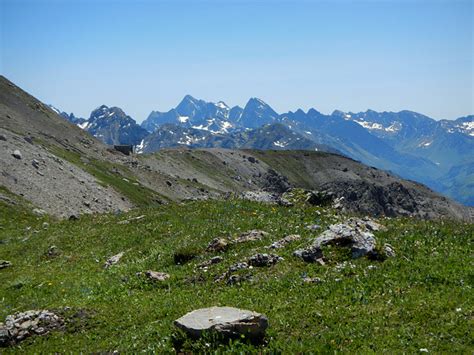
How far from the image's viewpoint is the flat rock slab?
497 inches

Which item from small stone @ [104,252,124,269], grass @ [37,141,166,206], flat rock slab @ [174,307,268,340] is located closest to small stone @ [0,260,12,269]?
small stone @ [104,252,124,269]

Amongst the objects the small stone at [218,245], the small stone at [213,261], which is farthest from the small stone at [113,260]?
the small stone at [213,261]

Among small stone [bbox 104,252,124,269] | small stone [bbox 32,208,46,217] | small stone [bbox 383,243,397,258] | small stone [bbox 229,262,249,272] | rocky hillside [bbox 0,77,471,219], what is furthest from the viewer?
rocky hillside [bbox 0,77,471,219]

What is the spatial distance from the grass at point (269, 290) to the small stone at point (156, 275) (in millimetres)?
283

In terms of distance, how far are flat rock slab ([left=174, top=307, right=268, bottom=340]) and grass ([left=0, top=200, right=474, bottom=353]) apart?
35cm

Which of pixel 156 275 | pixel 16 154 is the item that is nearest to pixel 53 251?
pixel 156 275

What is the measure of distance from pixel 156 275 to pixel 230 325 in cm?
886

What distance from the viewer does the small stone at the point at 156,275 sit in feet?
67.4

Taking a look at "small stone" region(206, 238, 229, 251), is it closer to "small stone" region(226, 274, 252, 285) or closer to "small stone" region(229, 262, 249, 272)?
"small stone" region(229, 262, 249, 272)

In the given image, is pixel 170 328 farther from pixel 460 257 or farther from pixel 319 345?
pixel 460 257

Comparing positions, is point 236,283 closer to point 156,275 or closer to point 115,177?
point 156,275

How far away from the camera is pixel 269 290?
1705 centimetres

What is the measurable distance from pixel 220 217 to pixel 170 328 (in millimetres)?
16138

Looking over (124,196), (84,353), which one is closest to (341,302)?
(84,353)
